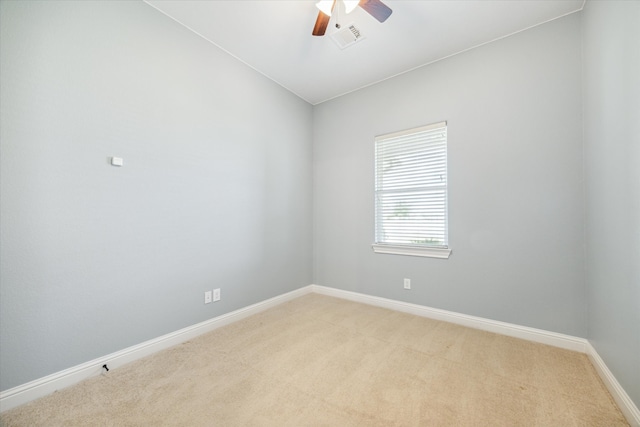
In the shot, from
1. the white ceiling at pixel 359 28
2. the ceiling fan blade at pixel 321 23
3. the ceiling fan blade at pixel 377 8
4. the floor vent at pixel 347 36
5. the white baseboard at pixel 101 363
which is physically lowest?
the white baseboard at pixel 101 363

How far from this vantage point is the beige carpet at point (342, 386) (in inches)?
55.2

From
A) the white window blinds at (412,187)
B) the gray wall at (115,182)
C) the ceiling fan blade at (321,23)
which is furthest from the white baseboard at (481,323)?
the ceiling fan blade at (321,23)

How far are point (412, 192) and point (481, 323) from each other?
1.50 metres

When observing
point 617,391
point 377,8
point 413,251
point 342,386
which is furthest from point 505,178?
point 342,386

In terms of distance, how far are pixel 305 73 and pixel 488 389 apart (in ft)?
11.2

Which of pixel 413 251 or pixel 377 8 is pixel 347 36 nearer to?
pixel 377 8

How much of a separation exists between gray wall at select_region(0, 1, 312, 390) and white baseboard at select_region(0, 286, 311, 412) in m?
0.05

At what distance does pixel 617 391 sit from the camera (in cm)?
149

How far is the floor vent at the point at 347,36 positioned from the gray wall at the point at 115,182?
1.08 meters

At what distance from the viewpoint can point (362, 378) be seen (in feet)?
5.74

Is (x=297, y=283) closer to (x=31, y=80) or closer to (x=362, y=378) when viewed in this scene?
(x=362, y=378)

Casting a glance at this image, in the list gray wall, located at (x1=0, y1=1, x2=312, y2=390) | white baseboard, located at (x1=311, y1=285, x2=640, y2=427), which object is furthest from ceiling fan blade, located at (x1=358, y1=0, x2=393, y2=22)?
white baseboard, located at (x1=311, y1=285, x2=640, y2=427)

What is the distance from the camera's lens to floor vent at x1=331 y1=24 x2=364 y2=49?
2314 mm

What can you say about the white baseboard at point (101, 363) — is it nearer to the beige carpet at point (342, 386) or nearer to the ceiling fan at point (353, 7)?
the beige carpet at point (342, 386)
